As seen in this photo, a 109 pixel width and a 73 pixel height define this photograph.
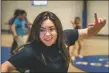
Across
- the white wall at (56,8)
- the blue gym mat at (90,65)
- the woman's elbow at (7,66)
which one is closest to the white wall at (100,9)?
the white wall at (56,8)

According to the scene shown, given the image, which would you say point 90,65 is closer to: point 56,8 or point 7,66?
point 7,66

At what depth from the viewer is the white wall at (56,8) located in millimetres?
15242

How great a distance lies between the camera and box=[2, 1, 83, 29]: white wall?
15.2m

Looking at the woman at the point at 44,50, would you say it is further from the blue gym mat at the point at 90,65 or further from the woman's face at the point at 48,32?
the blue gym mat at the point at 90,65

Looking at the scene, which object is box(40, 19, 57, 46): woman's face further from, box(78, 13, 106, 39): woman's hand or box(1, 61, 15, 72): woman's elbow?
box(78, 13, 106, 39): woman's hand

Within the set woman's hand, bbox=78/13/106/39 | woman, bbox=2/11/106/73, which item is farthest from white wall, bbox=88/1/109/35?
woman, bbox=2/11/106/73

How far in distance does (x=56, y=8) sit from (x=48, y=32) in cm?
1354

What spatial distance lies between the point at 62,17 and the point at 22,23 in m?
8.95

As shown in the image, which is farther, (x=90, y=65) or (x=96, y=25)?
(x=90, y=65)

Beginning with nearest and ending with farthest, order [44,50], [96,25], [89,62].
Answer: [44,50] < [96,25] < [89,62]

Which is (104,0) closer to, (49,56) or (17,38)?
(17,38)

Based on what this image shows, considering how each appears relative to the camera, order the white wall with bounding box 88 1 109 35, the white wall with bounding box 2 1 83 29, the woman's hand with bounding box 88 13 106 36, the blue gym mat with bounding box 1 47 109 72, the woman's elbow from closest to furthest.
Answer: the woman's elbow, the woman's hand with bounding box 88 13 106 36, the blue gym mat with bounding box 1 47 109 72, the white wall with bounding box 88 1 109 35, the white wall with bounding box 2 1 83 29

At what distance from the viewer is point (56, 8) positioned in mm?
15453

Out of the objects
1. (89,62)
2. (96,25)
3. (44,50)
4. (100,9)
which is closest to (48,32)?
(44,50)
